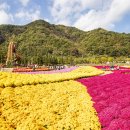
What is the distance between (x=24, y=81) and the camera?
3244 centimetres

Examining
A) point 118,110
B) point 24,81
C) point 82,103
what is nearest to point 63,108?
point 82,103

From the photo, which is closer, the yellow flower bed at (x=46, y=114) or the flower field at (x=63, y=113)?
the flower field at (x=63, y=113)

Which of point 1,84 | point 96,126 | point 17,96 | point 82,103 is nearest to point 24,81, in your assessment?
point 1,84

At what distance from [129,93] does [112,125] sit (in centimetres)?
645

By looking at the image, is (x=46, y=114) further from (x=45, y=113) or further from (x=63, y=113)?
(x=63, y=113)

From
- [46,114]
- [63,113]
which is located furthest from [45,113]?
[63,113]

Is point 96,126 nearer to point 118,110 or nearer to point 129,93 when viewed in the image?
point 118,110

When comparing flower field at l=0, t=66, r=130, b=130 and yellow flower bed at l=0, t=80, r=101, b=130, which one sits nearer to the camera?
flower field at l=0, t=66, r=130, b=130

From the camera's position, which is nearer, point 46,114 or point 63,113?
point 46,114

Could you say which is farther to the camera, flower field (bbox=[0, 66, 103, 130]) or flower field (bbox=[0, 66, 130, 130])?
flower field (bbox=[0, 66, 103, 130])

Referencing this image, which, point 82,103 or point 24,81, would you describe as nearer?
point 82,103

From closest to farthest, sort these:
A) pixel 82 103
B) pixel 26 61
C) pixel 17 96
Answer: pixel 82 103 → pixel 17 96 → pixel 26 61

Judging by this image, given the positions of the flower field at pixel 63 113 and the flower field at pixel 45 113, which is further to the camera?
the flower field at pixel 45 113

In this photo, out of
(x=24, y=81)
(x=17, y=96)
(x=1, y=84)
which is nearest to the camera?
(x=17, y=96)
